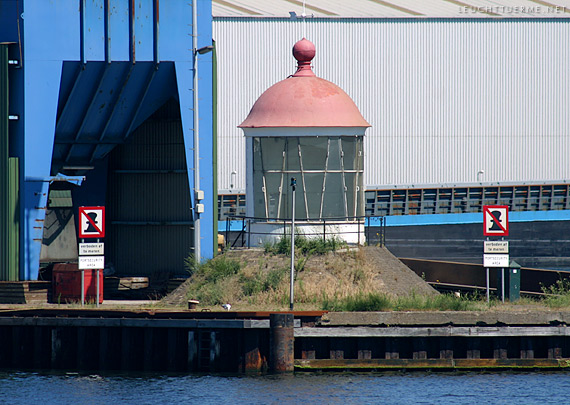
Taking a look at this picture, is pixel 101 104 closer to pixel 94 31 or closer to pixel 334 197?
pixel 94 31

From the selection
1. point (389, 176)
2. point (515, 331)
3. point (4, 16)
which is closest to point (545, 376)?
point (515, 331)

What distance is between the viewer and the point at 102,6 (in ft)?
107

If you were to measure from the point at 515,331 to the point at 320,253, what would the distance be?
23.5 ft

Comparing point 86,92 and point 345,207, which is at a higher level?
point 86,92

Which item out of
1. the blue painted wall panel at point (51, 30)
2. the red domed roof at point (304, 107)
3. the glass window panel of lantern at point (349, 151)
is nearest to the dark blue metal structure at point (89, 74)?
the blue painted wall panel at point (51, 30)

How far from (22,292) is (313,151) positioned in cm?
939

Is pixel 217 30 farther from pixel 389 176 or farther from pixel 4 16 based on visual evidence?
pixel 4 16

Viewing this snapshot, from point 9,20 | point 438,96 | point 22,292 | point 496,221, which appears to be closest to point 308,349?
point 496,221

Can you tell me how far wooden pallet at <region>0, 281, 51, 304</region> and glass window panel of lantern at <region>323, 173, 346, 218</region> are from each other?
8593 mm

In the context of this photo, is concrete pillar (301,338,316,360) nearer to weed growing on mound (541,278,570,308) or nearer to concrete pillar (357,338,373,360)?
concrete pillar (357,338,373,360)

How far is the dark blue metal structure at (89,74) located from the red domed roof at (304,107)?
7.28ft

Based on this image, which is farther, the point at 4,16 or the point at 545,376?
the point at 4,16

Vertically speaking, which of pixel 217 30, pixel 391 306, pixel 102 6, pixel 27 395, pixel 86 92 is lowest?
pixel 27 395

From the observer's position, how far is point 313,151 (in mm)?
32594
